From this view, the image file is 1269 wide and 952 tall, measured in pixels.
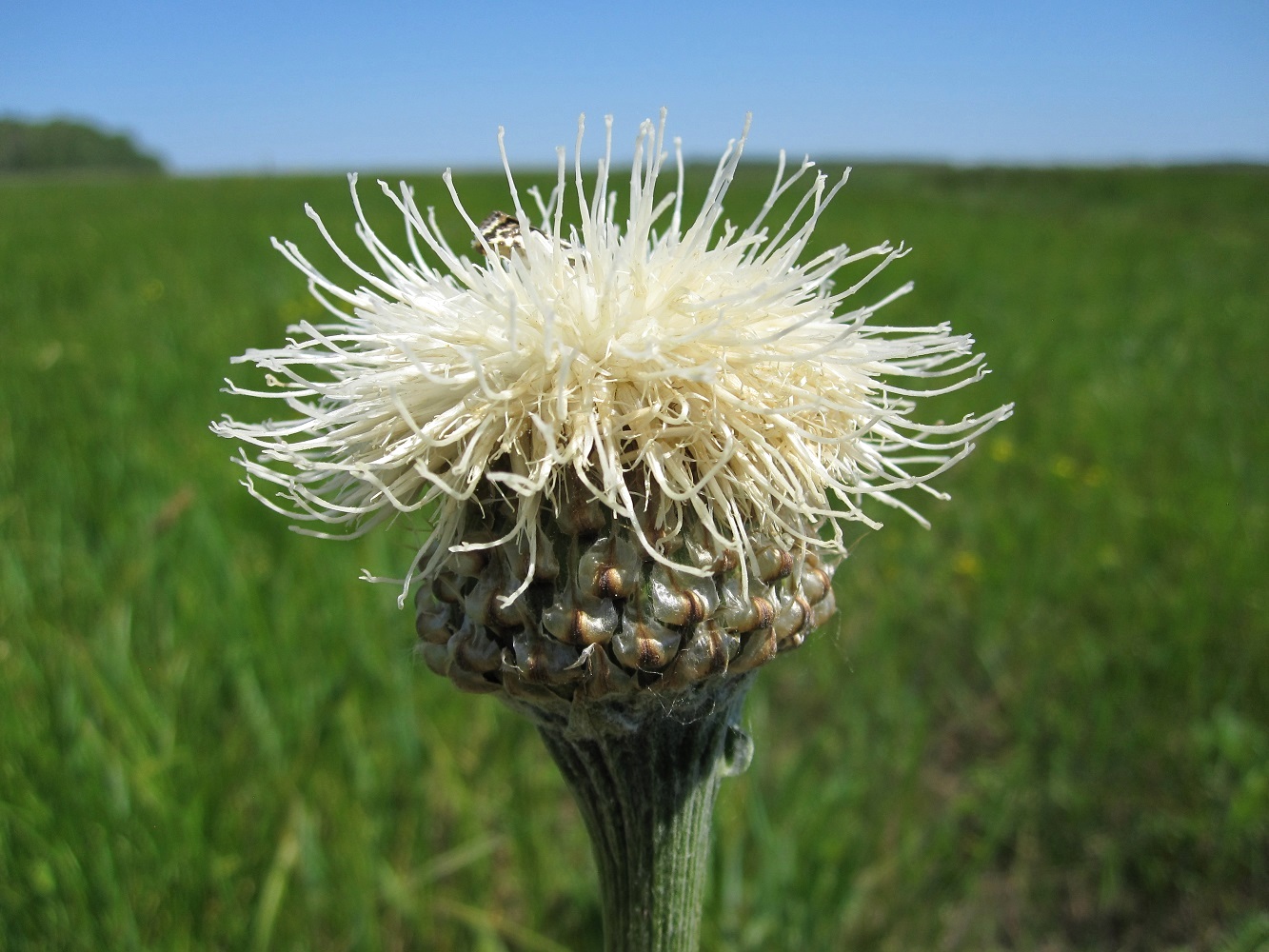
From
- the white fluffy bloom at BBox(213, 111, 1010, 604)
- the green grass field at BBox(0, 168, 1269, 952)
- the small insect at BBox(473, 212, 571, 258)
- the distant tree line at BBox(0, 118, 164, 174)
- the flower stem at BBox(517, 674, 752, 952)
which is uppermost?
the distant tree line at BBox(0, 118, 164, 174)

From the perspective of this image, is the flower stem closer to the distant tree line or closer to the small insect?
the small insect

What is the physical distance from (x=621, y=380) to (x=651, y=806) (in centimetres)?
50

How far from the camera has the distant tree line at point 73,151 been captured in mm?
70188

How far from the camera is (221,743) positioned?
225 centimetres

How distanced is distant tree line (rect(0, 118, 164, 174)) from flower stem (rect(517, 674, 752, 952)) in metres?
76.6

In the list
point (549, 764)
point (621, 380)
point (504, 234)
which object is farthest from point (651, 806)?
point (549, 764)

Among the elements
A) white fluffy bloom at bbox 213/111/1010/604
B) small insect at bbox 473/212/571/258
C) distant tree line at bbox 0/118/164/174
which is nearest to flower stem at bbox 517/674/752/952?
white fluffy bloom at bbox 213/111/1010/604

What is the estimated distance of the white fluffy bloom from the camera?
83cm

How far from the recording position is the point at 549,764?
2529 millimetres

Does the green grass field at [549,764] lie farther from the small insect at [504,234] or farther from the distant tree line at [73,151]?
the distant tree line at [73,151]

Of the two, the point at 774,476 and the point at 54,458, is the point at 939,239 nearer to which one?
the point at 54,458

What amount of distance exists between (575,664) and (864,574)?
9.49 ft

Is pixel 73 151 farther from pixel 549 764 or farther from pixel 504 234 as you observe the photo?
pixel 504 234

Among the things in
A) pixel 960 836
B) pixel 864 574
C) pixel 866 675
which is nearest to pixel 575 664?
pixel 960 836
